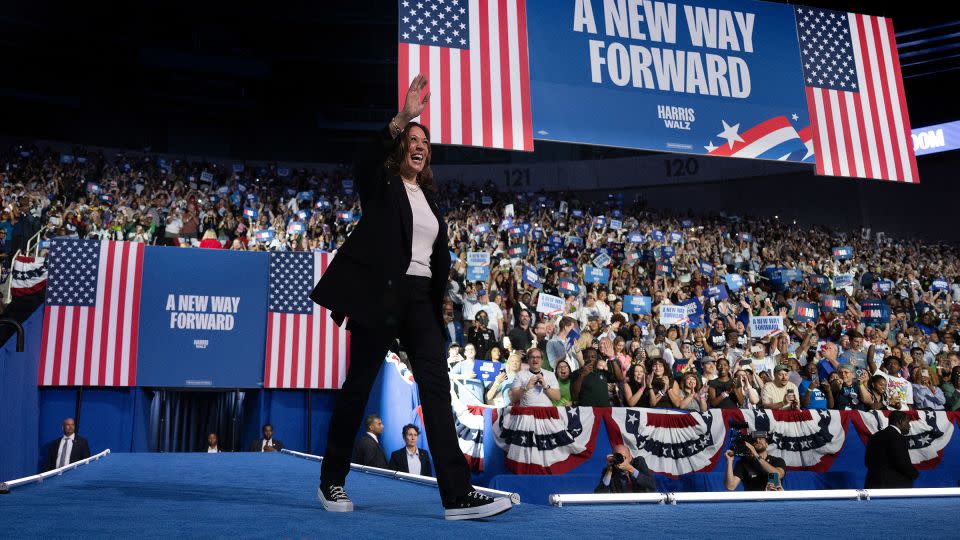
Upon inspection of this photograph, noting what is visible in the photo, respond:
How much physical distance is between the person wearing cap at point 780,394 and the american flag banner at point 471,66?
3.77 m

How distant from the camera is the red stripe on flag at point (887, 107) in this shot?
9.45 meters

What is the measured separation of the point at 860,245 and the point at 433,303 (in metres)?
19.6

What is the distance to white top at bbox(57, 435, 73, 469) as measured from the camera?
977 cm

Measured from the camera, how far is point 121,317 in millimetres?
11453

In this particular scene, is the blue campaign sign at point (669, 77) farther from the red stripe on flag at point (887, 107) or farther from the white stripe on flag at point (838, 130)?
the red stripe on flag at point (887, 107)

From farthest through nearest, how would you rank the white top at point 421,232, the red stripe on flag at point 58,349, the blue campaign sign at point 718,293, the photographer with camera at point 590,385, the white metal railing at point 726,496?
the blue campaign sign at point 718,293, the red stripe on flag at point 58,349, the photographer with camera at point 590,385, the white metal railing at point 726,496, the white top at point 421,232

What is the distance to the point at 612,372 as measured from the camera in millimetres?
8938

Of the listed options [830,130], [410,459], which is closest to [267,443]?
[410,459]

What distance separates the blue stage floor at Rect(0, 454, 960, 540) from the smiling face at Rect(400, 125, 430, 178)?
129 cm

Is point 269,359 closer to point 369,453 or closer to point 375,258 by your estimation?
point 369,453

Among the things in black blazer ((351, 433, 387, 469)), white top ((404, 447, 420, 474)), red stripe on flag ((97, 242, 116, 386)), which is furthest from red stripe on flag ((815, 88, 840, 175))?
red stripe on flag ((97, 242, 116, 386))

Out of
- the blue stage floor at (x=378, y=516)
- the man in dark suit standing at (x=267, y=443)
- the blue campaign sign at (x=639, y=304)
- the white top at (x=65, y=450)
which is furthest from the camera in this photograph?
the blue campaign sign at (x=639, y=304)

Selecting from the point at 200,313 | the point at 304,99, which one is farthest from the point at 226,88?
the point at 200,313

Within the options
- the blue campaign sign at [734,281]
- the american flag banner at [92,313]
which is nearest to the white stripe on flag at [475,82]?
the american flag banner at [92,313]
